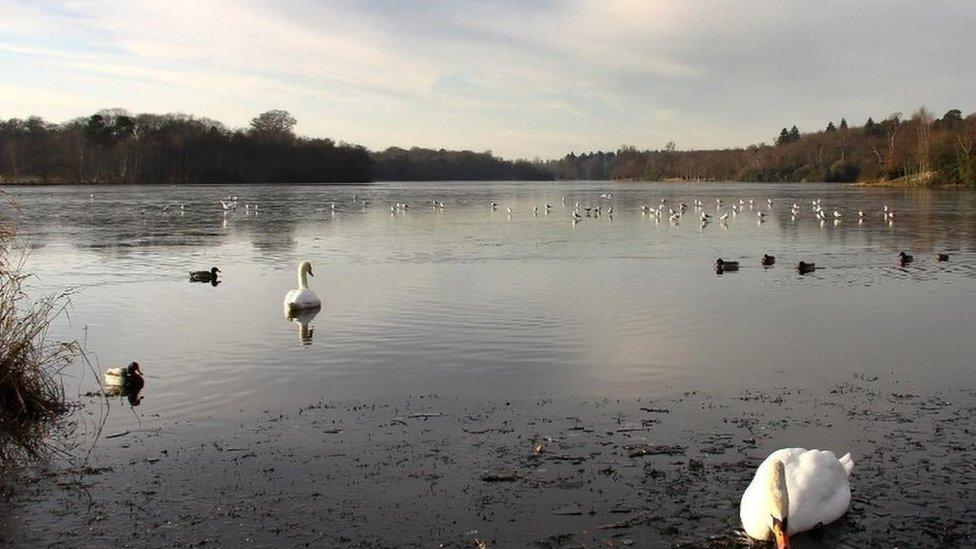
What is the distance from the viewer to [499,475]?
25.9 ft

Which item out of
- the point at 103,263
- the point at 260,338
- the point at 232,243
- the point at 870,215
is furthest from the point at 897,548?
the point at 870,215

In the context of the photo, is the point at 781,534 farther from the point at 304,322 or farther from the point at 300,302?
the point at 300,302

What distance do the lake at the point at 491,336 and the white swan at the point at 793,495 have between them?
32cm

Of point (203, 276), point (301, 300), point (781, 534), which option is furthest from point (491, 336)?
point (203, 276)

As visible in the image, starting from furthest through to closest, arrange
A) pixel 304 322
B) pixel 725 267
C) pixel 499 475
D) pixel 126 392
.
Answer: pixel 725 267, pixel 304 322, pixel 126 392, pixel 499 475

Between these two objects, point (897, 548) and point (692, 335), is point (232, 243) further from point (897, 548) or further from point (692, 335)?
point (897, 548)

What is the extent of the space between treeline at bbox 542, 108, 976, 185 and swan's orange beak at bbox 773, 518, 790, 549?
8966 cm

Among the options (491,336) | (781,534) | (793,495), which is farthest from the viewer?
(491,336)

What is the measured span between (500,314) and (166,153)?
113m

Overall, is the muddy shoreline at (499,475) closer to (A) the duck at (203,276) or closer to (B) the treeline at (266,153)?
(A) the duck at (203,276)

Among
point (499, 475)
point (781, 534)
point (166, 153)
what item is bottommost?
point (499, 475)

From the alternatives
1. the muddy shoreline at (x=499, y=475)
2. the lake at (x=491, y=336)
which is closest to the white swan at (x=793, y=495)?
the muddy shoreline at (x=499, y=475)

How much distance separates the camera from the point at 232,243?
33.7 metres

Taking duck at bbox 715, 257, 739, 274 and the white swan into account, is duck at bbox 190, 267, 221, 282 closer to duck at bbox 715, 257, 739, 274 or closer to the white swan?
duck at bbox 715, 257, 739, 274
